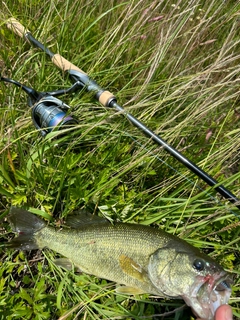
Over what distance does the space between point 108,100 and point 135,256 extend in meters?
1.22

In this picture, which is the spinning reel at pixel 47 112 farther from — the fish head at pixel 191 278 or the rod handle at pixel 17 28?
the fish head at pixel 191 278

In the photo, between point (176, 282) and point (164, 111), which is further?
point (164, 111)

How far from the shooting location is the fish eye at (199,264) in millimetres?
1952

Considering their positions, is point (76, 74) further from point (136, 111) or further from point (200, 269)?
point (200, 269)

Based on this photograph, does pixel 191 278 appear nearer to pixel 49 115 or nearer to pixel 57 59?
pixel 49 115

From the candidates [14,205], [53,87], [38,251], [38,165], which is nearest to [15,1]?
[53,87]

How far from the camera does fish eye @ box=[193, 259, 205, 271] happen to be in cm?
195

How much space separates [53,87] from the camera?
3.12 m

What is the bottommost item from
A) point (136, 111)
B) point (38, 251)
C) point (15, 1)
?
point (38, 251)

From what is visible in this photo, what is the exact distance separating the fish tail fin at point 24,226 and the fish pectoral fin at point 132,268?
63cm

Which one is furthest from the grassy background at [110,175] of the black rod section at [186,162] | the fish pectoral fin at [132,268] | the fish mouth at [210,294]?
the fish mouth at [210,294]

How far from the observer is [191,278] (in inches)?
77.4

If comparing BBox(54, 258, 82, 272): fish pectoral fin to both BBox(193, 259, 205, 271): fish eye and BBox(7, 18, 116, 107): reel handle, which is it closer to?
BBox(193, 259, 205, 271): fish eye

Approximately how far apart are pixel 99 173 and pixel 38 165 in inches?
18.6
